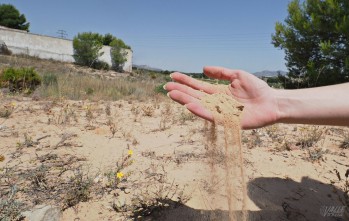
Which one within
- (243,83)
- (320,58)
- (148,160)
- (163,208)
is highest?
(320,58)

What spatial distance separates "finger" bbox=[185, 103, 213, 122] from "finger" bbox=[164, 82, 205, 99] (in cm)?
18

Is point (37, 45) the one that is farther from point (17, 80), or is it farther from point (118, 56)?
point (17, 80)

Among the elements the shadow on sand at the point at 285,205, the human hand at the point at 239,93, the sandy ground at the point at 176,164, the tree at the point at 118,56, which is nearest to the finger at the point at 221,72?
the human hand at the point at 239,93

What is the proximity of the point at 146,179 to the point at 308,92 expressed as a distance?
4.71 feet

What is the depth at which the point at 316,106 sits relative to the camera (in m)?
1.81

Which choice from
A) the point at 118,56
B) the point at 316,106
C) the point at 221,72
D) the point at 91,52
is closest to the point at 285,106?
the point at 316,106

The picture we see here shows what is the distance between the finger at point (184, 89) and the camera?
2.00 m

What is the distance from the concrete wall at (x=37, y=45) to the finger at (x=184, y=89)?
98.2 feet

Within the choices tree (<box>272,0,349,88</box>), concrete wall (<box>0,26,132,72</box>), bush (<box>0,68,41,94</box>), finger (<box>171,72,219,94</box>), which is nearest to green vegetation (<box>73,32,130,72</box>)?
concrete wall (<box>0,26,132,72</box>)

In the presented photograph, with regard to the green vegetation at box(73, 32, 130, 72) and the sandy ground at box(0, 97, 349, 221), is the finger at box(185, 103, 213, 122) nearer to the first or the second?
the sandy ground at box(0, 97, 349, 221)

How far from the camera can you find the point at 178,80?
215 centimetres

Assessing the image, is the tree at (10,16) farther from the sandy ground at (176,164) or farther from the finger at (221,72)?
the finger at (221,72)

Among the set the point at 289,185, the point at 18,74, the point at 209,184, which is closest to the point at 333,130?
the point at 289,185

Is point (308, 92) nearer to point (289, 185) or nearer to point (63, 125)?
point (289, 185)
